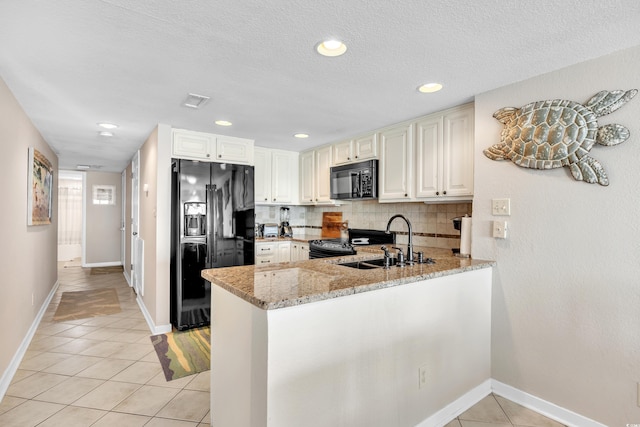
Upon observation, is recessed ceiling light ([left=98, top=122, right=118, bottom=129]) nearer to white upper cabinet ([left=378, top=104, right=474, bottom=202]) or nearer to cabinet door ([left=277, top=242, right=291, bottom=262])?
cabinet door ([left=277, top=242, right=291, bottom=262])

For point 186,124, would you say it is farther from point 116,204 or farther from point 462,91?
point 116,204

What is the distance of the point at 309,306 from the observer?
1.40 meters

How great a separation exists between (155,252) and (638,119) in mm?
3803

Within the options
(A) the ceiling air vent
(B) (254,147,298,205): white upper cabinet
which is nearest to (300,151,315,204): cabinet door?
(B) (254,147,298,205): white upper cabinet

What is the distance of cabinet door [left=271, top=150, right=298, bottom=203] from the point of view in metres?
4.46

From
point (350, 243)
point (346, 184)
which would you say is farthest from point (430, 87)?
point (350, 243)

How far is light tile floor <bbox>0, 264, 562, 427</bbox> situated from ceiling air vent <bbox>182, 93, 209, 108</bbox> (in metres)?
2.09

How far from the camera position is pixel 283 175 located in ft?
14.9

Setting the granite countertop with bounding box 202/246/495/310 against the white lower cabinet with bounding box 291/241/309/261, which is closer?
the granite countertop with bounding box 202/246/495/310

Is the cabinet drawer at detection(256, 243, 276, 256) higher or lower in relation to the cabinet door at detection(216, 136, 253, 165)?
lower

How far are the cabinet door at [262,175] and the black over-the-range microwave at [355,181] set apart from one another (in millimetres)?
954

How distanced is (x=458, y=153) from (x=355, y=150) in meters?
1.27

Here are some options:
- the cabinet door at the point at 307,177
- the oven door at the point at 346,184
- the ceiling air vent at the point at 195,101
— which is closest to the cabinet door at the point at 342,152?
the oven door at the point at 346,184

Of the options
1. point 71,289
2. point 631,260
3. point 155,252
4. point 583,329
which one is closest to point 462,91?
point 631,260
